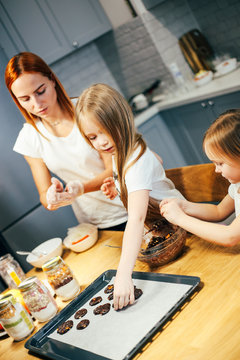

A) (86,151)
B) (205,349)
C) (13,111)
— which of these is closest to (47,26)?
(13,111)

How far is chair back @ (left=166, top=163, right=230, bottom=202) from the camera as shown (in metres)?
1.59

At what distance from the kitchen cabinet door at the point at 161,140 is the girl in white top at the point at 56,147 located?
58.4 inches

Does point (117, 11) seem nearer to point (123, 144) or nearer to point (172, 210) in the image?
point (123, 144)

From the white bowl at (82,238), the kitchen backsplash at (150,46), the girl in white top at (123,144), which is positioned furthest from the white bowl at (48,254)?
the kitchen backsplash at (150,46)

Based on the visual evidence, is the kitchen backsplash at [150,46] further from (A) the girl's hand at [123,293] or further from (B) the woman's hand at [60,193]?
(A) the girl's hand at [123,293]

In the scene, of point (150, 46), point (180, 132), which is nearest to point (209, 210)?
point (180, 132)

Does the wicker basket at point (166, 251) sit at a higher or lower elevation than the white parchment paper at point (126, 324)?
higher

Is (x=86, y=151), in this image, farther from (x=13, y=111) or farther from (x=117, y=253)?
(x=13, y=111)

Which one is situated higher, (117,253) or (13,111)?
(13,111)

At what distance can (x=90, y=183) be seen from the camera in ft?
5.96

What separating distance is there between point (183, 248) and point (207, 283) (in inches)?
10.1

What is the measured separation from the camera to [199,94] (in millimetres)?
3084

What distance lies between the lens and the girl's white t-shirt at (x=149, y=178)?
4.73ft

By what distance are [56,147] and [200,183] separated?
27.6 inches
